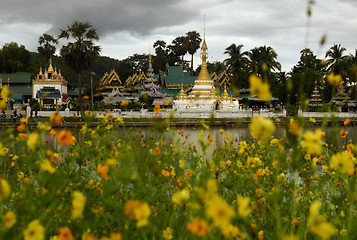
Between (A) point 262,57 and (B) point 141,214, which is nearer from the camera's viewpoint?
(B) point 141,214

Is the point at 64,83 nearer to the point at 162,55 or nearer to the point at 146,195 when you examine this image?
the point at 162,55

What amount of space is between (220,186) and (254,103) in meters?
48.7

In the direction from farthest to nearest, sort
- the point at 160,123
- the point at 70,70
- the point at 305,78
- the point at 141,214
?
the point at 70,70
the point at 160,123
the point at 305,78
the point at 141,214

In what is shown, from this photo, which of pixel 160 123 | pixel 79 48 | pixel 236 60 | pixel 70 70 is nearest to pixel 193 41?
pixel 236 60

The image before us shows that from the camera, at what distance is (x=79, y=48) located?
34.1 meters

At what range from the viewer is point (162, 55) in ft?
228

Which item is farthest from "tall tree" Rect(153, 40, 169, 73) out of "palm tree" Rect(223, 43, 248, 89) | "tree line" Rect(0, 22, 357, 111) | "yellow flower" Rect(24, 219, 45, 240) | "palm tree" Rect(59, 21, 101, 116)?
"yellow flower" Rect(24, 219, 45, 240)

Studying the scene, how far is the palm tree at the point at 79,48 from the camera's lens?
112ft

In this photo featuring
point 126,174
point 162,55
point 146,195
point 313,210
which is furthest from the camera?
point 162,55

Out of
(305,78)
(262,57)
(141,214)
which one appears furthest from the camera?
(262,57)

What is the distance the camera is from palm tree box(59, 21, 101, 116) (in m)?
34.1

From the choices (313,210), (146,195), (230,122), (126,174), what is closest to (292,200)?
(146,195)

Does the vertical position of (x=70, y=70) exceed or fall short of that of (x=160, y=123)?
it exceeds it

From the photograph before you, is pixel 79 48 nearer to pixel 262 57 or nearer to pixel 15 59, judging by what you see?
pixel 262 57
